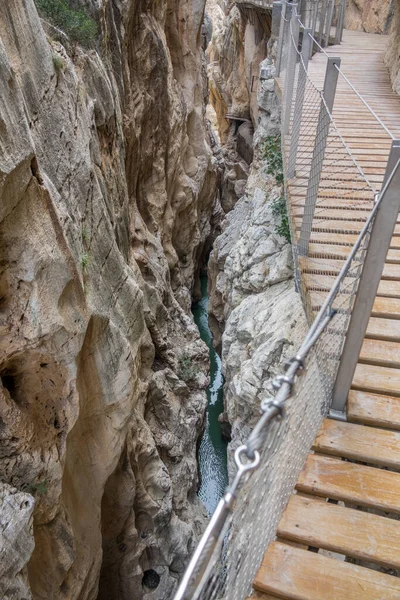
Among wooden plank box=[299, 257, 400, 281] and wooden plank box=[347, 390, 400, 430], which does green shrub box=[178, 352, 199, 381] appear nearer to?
wooden plank box=[299, 257, 400, 281]

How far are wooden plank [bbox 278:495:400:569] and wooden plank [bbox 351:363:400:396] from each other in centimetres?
85

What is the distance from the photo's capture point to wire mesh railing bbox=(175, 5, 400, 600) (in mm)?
1318

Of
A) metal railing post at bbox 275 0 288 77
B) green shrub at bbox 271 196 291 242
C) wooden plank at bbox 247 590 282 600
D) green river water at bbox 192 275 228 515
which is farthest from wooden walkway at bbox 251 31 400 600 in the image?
green river water at bbox 192 275 228 515

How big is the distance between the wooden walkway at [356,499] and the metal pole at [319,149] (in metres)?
0.75

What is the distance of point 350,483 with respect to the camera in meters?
2.44

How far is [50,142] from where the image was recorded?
4320 mm

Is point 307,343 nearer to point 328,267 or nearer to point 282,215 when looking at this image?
point 328,267

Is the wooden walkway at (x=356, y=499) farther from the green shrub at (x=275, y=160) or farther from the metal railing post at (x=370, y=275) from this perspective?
the green shrub at (x=275, y=160)

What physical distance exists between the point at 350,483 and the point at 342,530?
274mm

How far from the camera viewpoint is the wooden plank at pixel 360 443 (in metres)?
2.54

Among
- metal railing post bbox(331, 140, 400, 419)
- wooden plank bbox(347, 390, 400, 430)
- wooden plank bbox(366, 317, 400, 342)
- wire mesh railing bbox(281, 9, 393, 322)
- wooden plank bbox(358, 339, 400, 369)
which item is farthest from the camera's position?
wire mesh railing bbox(281, 9, 393, 322)

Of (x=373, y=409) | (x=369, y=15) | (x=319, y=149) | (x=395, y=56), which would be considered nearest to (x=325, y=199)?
(x=319, y=149)

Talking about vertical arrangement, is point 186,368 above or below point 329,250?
below

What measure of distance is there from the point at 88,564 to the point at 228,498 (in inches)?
201
